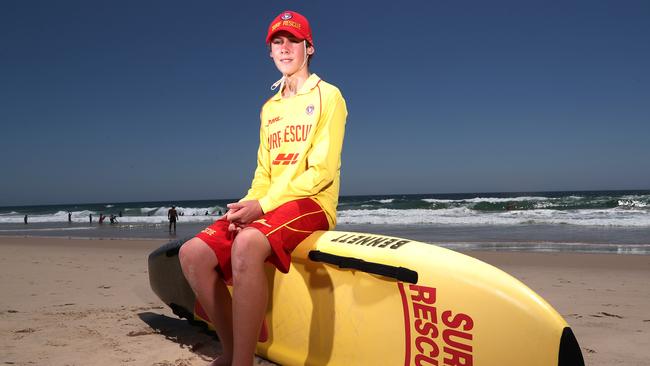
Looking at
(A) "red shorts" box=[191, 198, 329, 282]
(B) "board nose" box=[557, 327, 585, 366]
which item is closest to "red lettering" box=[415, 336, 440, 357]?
(B) "board nose" box=[557, 327, 585, 366]

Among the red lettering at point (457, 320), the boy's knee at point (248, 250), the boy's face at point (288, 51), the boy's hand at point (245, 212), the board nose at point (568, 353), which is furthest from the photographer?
the boy's face at point (288, 51)

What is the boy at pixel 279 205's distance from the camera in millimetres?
2143

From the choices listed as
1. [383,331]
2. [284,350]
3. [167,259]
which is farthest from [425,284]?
[167,259]

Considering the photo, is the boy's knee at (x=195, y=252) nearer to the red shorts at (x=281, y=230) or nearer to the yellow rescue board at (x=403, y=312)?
the red shorts at (x=281, y=230)

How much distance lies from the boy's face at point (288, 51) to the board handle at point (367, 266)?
0.98 meters

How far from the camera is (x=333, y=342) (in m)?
2.50

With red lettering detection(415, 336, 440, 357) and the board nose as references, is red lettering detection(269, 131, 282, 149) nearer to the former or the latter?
red lettering detection(415, 336, 440, 357)

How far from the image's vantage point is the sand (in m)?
3.21

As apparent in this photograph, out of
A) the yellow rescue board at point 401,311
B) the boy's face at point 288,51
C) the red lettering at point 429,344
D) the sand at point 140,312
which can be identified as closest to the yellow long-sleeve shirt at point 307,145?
the boy's face at point 288,51

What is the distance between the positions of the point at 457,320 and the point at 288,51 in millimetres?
1548

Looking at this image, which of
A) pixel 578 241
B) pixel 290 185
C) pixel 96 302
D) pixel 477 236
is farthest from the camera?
pixel 477 236

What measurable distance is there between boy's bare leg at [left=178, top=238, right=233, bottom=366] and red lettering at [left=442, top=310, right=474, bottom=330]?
3.68 feet

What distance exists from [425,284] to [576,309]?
3.37 m

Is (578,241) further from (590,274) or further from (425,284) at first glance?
(425,284)
